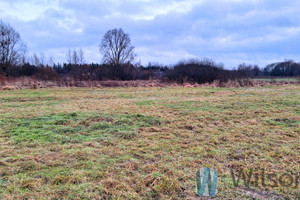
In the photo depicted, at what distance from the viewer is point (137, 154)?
3.90m

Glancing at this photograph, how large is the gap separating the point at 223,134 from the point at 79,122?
4030 mm

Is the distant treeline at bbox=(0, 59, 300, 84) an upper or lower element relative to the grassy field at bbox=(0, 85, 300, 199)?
upper

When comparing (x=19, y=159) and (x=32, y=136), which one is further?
(x=32, y=136)

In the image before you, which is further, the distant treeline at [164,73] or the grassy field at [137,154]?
the distant treeline at [164,73]

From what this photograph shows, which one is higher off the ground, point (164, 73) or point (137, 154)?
point (164, 73)

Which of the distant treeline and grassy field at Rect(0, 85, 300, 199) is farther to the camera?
the distant treeline

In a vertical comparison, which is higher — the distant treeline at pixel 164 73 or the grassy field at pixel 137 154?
the distant treeline at pixel 164 73

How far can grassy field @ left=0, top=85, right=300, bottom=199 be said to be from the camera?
109 inches

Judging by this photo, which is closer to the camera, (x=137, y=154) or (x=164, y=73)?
(x=137, y=154)

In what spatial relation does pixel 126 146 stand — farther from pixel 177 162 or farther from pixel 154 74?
pixel 154 74

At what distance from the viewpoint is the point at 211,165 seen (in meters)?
3.45

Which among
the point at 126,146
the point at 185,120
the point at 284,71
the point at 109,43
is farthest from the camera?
the point at 284,71

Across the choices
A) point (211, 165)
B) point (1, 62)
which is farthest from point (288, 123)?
point (1, 62)

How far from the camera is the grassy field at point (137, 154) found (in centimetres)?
276
